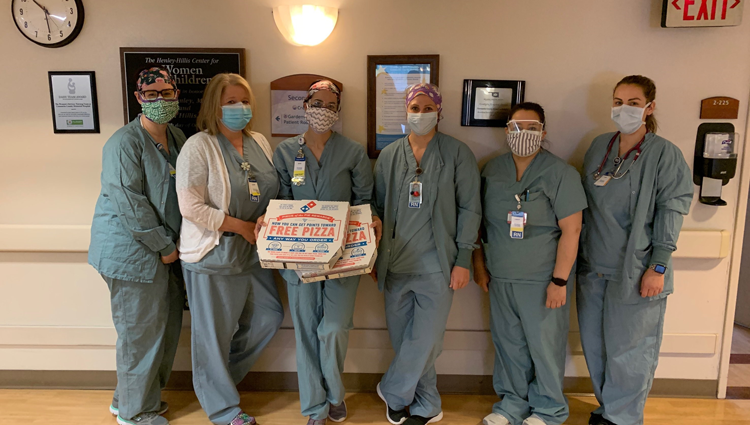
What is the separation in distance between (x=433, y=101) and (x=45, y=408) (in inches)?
105

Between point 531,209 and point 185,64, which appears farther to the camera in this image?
point 185,64

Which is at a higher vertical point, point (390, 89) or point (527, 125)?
point (390, 89)

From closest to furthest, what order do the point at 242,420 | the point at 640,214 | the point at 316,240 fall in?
the point at 316,240, the point at 640,214, the point at 242,420

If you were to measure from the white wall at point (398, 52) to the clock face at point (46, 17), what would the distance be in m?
0.06

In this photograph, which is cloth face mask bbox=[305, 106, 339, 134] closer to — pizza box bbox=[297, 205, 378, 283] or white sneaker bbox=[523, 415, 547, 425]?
pizza box bbox=[297, 205, 378, 283]

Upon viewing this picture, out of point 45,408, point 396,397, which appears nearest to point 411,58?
point 396,397

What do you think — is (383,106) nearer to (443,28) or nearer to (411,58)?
(411,58)

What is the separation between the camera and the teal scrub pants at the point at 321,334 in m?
2.15

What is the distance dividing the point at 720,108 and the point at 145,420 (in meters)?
3.43

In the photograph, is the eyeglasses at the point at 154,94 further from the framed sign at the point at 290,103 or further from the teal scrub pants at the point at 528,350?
the teal scrub pants at the point at 528,350

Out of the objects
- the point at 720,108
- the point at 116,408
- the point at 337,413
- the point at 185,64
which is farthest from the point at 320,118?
the point at 720,108

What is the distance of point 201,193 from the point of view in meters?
2.04

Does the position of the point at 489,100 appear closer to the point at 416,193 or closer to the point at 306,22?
the point at 416,193

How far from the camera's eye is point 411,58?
2338mm
